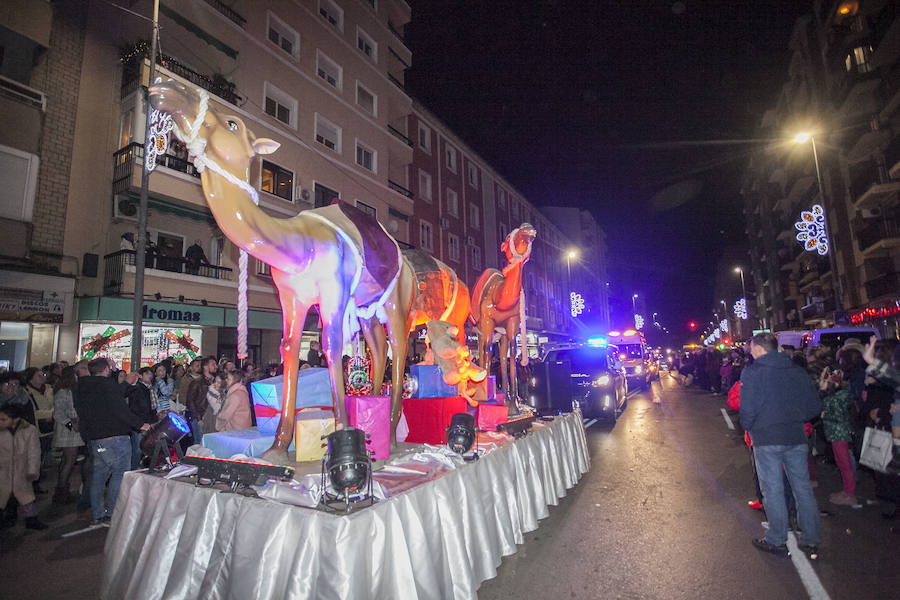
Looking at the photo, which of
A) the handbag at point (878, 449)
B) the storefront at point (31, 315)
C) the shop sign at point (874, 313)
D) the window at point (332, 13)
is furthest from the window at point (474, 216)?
the handbag at point (878, 449)

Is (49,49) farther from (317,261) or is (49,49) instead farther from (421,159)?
(421,159)

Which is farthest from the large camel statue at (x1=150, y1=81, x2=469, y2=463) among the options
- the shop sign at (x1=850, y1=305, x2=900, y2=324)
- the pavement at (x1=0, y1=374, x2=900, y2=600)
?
the shop sign at (x1=850, y1=305, x2=900, y2=324)

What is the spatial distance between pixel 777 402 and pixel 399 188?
63.8 ft

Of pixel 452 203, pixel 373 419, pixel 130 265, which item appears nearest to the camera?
pixel 373 419

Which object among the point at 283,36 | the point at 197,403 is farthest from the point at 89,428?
the point at 283,36

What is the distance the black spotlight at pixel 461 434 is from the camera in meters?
4.28

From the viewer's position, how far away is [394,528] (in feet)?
9.61

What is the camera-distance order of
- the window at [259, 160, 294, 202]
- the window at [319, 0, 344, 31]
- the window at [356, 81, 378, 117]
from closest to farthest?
the window at [259, 160, 294, 202] → the window at [319, 0, 344, 31] → the window at [356, 81, 378, 117]

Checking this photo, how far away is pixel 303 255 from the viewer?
164 inches

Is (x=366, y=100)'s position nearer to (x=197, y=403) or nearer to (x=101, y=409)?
(x=197, y=403)

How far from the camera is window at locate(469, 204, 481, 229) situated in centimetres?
2966

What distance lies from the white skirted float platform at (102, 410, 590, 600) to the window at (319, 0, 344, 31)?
1989 centimetres

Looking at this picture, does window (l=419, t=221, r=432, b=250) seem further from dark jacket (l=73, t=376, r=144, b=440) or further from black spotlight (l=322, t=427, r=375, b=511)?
black spotlight (l=322, t=427, r=375, b=511)

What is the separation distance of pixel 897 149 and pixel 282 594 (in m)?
26.9
